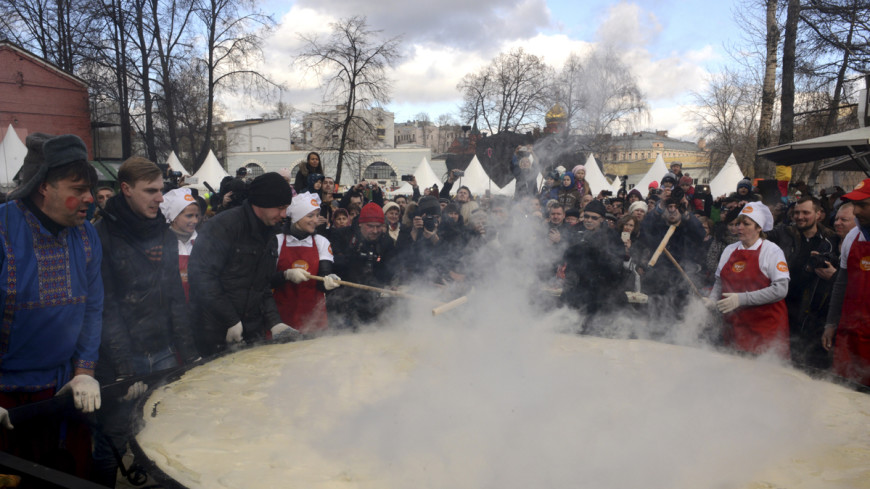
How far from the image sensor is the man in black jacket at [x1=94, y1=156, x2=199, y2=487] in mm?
2703

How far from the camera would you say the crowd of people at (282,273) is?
224 cm

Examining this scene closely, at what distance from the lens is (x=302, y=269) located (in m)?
3.89

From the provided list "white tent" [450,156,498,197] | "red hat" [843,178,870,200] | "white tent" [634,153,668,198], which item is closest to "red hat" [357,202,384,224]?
"red hat" [843,178,870,200]

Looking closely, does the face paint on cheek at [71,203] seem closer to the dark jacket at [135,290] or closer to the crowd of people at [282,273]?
the crowd of people at [282,273]

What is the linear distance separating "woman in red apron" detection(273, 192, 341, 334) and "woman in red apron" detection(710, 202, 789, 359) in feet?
9.37

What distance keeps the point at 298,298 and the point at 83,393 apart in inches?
72.3

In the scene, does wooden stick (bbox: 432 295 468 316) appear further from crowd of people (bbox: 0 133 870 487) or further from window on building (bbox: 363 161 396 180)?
window on building (bbox: 363 161 396 180)

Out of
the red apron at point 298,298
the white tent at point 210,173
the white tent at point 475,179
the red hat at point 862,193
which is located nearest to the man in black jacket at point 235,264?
the red apron at point 298,298

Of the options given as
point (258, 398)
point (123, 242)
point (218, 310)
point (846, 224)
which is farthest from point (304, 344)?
point (846, 224)

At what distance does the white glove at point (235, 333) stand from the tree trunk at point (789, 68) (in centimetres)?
1171

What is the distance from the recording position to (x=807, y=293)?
466 cm

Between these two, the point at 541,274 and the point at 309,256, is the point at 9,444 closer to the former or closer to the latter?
the point at 309,256

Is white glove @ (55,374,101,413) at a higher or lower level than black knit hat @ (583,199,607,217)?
lower

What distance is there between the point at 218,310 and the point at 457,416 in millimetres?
1571
